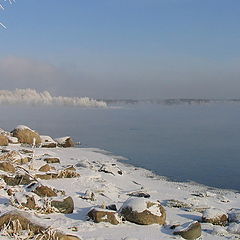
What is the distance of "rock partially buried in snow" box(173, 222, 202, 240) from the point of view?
697 centimetres

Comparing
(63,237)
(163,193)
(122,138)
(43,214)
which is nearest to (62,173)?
(163,193)

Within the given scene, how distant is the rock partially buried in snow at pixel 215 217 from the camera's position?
8078mm

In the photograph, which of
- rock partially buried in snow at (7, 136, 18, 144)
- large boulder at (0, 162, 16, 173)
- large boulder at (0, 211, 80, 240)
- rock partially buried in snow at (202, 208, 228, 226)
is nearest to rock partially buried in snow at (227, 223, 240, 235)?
rock partially buried in snow at (202, 208, 228, 226)

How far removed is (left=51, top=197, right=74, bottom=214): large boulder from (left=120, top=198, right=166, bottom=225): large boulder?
0.97 meters

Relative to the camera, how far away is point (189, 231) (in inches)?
276

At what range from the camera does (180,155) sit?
61.5 feet

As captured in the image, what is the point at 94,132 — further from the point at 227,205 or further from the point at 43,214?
the point at 43,214

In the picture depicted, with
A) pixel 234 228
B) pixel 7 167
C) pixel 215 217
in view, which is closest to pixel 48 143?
pixel 7 167

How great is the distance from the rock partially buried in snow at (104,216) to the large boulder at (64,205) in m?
0.55

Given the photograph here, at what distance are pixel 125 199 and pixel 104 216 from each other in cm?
280

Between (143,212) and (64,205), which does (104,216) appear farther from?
→ (64,205)

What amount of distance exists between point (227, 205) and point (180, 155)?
324 inches

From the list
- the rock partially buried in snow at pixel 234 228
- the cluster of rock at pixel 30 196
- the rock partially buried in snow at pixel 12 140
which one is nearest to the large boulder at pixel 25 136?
the rock partially buried in snow at pixel 12 140

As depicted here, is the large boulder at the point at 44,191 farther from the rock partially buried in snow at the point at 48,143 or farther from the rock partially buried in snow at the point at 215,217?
the rock partially buried in snow at the point at 48,143
